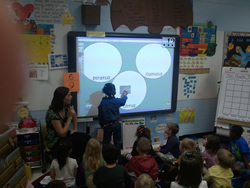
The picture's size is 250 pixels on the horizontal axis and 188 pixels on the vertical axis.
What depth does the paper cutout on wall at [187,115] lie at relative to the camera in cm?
398

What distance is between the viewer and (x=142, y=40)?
347 cm

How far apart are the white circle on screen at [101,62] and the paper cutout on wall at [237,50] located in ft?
6.60

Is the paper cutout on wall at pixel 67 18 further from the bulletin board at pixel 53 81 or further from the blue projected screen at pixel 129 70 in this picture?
the blue projected screen at pixel 129 70

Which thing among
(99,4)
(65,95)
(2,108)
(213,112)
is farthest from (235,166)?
(2,108)

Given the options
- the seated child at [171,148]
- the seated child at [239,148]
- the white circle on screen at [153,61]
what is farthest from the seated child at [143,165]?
the white circle on screen at [153,61]

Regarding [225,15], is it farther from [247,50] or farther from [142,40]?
[142,40]

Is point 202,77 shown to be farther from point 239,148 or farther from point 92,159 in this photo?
point 92,159

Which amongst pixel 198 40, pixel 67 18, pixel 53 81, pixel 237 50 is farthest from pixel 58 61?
pixel 237 50

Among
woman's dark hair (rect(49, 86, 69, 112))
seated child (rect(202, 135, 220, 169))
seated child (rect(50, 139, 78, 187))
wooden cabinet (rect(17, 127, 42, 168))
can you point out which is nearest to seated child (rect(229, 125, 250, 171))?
seated child (rect(202, 135, 220, 169))

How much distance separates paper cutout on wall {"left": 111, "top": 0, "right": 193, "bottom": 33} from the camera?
3094 mm

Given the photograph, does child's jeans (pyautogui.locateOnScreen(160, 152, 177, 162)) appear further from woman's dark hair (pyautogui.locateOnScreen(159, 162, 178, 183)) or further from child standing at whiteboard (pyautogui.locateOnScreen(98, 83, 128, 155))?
child standing at whiteboard (pyautogui.locateOnScreen(98, 83, 128, 155))

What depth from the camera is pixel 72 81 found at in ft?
10.4

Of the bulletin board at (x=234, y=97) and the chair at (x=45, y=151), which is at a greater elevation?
the bulletin board at (x=234, y=97)

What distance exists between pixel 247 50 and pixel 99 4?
2614mm
